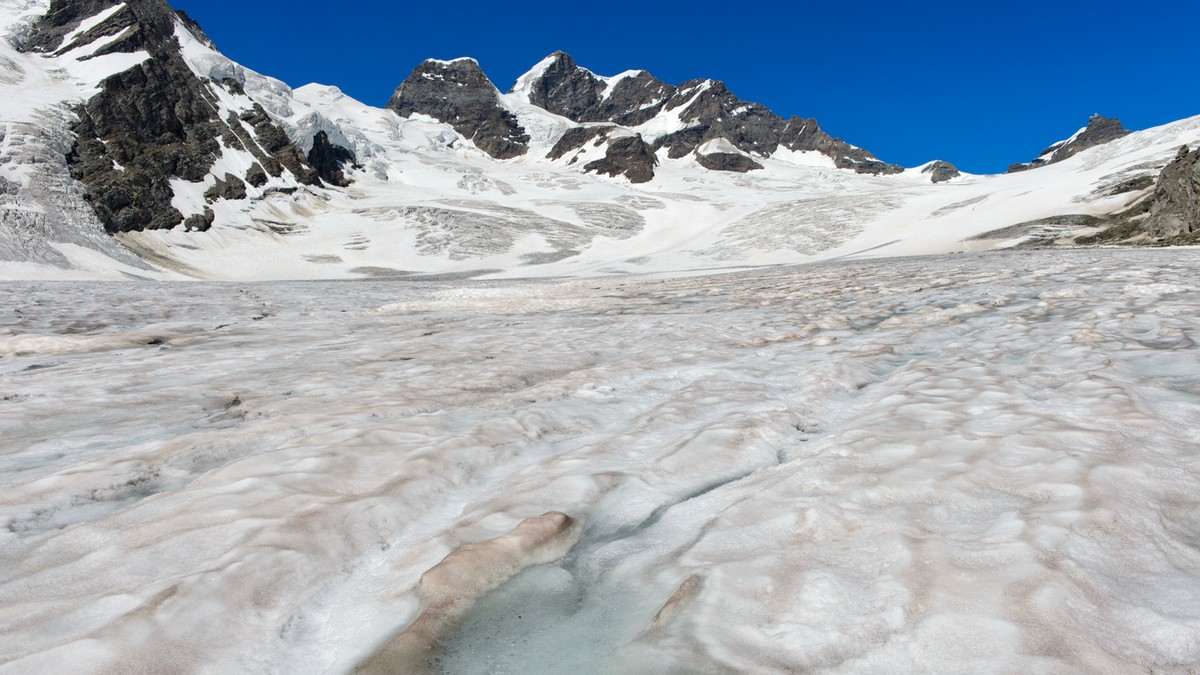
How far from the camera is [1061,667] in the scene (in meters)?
2.11

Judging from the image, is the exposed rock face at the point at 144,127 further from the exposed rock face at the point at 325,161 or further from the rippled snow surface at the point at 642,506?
the rippled snow surface at the point at 642,506

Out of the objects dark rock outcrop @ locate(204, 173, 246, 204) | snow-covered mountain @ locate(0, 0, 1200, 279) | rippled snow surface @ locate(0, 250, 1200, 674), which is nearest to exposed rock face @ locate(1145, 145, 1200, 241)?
snow-covered mountain @ locate(0, 0, 1200, 279)

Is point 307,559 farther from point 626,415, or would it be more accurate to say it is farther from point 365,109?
point 365,109

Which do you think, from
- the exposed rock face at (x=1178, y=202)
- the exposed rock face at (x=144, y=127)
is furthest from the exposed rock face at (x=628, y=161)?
the exposed rock face at (x=1178, y=202)

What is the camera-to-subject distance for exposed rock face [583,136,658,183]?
135125 millimetres

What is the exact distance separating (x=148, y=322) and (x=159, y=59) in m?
83.5

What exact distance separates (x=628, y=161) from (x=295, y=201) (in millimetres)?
80223

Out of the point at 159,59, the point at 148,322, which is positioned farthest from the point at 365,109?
the point at 148,322

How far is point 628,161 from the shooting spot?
139250 millimetres

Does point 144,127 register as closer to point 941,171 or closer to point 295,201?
point 295,201

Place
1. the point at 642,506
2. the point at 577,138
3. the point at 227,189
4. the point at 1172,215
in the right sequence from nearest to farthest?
the point at 642,506
the point at 1172,215
the point at 227,189
the point at 577,138

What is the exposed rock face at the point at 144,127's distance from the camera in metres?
56.7

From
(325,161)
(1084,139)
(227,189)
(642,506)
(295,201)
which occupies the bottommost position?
(642,506)

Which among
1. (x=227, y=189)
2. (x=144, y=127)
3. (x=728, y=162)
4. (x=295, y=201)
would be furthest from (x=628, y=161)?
(x=144, y=127)
